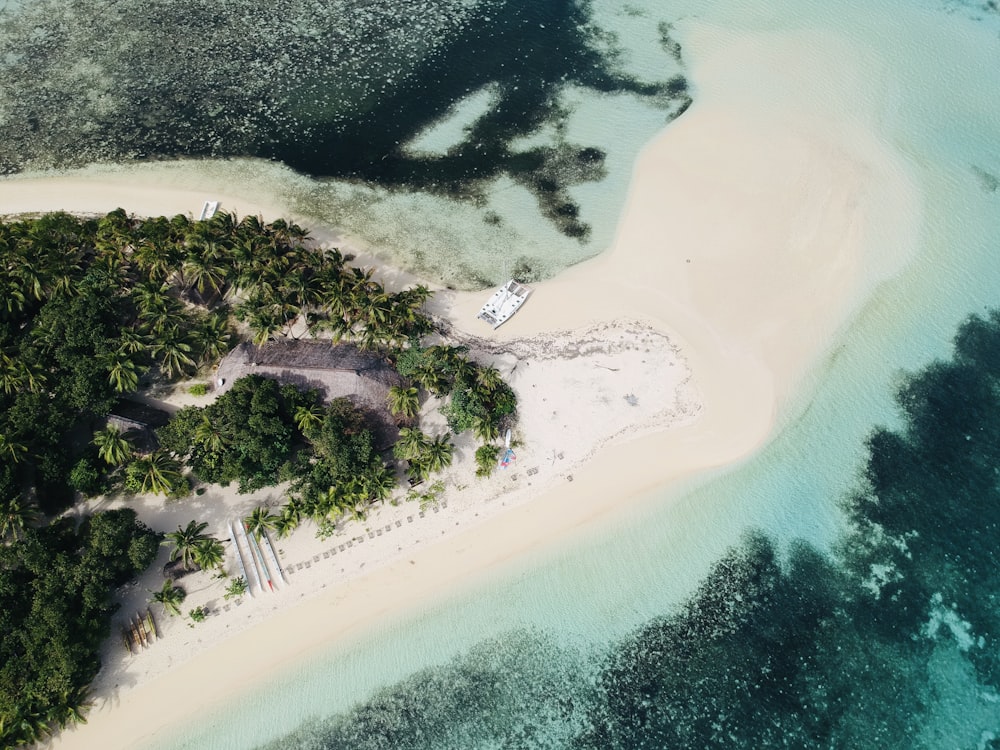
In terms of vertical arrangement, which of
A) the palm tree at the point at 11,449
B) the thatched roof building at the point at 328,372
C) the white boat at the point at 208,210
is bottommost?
the palm tree at the point at 11,449

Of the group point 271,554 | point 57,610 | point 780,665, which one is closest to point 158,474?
point 271,554

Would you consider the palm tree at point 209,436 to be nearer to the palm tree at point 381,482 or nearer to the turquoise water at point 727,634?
the palm tree at point 381,482

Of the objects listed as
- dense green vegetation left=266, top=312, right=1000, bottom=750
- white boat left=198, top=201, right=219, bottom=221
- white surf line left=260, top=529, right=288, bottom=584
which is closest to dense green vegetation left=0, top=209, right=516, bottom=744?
white surf line left=260, top=529, right=288, bottom=584

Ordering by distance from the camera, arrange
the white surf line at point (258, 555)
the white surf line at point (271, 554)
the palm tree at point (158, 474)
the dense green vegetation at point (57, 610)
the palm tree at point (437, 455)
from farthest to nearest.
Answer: the palm tree at point (437, 455), the white surf line at point (271, 554), the white surf line at point (258, 555), the palm tree at point (158, 474), the dense green vegetation at point (57, 610)

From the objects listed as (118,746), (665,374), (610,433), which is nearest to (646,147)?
(665,374)

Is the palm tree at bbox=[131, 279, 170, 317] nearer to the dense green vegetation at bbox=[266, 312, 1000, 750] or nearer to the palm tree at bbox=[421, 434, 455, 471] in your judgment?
the palm tree at bbox=[421, 434, 455, 471]

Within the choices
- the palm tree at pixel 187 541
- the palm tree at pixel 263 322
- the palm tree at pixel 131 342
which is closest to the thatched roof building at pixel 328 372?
the palm tree at pixel 263 322

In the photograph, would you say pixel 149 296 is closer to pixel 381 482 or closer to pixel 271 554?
pixel 271 554
